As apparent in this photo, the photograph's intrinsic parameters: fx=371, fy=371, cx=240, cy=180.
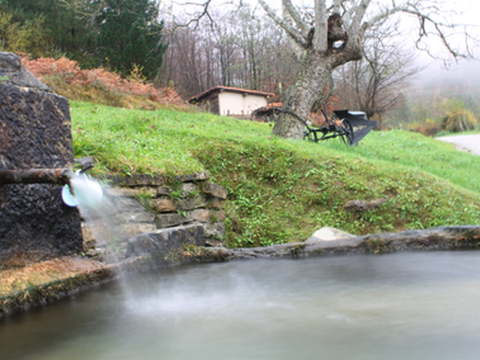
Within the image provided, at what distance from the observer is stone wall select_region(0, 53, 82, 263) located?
271 cm

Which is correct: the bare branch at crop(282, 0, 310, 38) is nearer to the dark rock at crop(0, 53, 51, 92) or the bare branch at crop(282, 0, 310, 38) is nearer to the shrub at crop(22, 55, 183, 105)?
the shrub at crop(22, 55, 183, 105)

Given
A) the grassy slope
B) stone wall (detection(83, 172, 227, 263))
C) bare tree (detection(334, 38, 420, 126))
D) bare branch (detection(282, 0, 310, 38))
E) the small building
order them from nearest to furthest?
stone wall (detection(83, 172, 227, 263)) → the grassy slope → bare branch (detection(282, 0, 310, 38)) → the small building → bare tree (detection(334, 38, 420, 126))

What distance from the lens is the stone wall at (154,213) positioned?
11.8 ft

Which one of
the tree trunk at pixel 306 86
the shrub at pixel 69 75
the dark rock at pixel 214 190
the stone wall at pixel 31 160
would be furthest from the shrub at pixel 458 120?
the stone wall at pixel 31 160

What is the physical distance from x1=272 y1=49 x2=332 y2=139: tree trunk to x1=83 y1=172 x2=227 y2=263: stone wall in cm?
545

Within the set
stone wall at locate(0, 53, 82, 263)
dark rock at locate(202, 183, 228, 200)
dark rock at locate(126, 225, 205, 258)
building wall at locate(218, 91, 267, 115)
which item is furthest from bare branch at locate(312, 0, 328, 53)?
building wall at locate(218, 91, 267, 115)

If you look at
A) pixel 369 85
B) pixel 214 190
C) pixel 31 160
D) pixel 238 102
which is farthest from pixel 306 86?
pixel 369 85

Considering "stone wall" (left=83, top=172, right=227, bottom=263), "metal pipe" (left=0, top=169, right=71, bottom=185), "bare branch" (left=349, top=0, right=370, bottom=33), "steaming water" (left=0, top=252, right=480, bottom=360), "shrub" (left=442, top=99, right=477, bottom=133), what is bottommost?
"steaming water" (left=0, top=252, right=480, bottom=360)

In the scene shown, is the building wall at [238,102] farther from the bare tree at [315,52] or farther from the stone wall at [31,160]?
the stone wall at [31,160]

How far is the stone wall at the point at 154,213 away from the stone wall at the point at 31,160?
0.37 metres

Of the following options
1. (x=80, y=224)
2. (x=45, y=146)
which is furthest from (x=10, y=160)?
(x=80, y=224)

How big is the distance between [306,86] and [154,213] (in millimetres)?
7151

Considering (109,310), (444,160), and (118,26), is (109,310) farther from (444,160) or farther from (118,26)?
(118,26)

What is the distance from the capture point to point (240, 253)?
4273 mm
